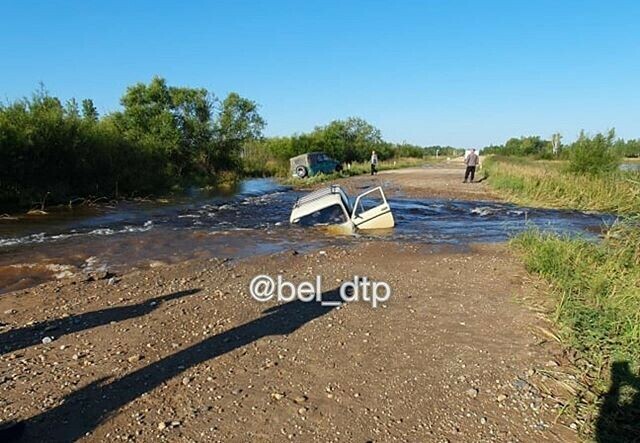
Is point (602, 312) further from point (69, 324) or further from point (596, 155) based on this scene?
point (596, 155)

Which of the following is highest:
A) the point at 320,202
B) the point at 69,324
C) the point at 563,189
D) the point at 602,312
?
the point at 320,202

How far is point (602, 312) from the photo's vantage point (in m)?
5.29

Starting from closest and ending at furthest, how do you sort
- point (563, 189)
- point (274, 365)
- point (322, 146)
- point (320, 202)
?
point (274, 365) < point (320, 202) < point (563, 189) < point (322, 146)

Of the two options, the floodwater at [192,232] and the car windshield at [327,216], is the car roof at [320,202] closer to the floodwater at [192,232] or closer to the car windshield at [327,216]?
the car windshield at [327,216]

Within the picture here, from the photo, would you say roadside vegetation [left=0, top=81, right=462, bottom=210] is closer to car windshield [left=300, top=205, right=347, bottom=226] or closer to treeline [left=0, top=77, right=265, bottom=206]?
treeline [left=0, top=77, right=265, bottom=206]

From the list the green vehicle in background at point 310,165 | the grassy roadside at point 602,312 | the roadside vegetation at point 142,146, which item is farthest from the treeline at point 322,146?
the grassy roadside at point 602,312

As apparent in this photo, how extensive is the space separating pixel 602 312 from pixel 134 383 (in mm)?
5046

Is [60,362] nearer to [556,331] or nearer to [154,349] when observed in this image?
[154,349]

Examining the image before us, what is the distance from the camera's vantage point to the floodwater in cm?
967

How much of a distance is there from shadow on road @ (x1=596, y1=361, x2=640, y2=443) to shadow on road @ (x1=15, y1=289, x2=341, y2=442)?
307 cm

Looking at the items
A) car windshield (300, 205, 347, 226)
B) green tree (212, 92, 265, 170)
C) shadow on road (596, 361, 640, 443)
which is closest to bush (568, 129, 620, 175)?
car windshield (300, 205, 347, 226)

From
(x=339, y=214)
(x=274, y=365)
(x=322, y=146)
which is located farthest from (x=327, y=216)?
(x=322, y=146)

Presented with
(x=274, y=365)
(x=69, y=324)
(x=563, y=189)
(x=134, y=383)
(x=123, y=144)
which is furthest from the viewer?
(x=123, y=144)

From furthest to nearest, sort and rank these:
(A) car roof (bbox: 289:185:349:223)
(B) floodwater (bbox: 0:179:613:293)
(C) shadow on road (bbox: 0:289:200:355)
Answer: (A) car roof (bbox: 289:185:349:223) < (B) floodwater (bbox: 0:179:613:293) < (C) shadow on road (bbox: 0:289:200:355)
